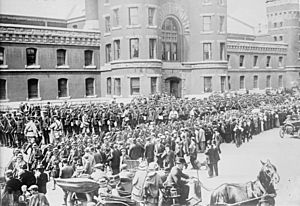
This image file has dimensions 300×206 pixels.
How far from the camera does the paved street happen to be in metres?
7.39

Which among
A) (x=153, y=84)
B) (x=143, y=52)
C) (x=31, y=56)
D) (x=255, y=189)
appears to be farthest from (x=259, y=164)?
(x=143, y=52)

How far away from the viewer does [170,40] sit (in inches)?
795

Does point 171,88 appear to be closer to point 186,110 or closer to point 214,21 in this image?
point 214,21

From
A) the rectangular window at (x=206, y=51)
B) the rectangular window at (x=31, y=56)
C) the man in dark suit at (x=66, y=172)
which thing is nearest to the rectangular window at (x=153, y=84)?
the rectangular window at (x=206, y=51)

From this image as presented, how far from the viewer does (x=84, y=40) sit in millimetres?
19938

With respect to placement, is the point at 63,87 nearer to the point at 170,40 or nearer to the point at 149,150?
the point at 170,40

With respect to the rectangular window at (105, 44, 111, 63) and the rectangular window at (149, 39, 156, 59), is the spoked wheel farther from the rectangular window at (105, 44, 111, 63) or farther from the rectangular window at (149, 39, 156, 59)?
the rectangular window at (105, 44, 111, 63)

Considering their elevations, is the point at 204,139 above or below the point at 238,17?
below

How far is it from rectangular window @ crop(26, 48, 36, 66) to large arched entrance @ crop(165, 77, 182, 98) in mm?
6688

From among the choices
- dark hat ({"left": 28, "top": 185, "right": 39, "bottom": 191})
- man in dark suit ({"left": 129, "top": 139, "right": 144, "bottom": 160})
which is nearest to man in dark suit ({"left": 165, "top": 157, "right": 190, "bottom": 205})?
man in dark suit ({"left": 129, "top": 139, "right": 144, "bottom": 160})

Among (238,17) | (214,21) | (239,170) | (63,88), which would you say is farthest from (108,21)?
(239,170)

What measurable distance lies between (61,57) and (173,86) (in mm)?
5824

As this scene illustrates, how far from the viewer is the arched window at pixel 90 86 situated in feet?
66.3

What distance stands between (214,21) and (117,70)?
17.1 ft
